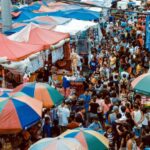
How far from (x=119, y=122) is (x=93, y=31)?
1285 cm

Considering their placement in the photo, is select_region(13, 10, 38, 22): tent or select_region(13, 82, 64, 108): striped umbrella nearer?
select_region(13, 82, 64, 108): striped umbrella

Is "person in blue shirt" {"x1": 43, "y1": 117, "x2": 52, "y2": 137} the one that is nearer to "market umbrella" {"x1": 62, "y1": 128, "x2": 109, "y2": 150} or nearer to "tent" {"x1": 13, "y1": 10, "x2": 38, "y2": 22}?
"market umbrella" {"x1": 62, "y1": 128, "x2": 109, "y2": 150}

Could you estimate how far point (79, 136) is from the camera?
8.83 metres

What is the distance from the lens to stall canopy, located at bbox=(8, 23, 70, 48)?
16.7m

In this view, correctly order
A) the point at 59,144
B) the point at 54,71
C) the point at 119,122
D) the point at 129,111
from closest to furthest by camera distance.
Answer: the point at 59,144 < the point at 119,122 < the point at 129,111 < the point at 54,71

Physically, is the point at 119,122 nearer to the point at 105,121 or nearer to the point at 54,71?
the point at 105,121

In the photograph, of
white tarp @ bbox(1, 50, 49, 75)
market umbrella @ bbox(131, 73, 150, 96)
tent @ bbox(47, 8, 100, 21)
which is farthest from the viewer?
tent @ bbox(47, 8, 100, 21)

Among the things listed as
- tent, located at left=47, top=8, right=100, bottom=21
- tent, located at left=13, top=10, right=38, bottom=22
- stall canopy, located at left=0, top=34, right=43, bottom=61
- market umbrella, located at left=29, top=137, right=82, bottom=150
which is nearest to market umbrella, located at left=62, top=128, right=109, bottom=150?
market umbrella, located at left=29, top=137, right=82, bottom=150

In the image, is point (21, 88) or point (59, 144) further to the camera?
point (21, 88)

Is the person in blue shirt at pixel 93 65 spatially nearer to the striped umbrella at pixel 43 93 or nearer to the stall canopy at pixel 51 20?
the stall canopy at pixel 51 20

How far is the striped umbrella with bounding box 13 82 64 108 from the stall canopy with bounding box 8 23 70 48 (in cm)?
455

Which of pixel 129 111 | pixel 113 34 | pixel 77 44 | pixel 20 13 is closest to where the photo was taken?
pixel 129 111

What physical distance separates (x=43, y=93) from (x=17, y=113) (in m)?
2.04

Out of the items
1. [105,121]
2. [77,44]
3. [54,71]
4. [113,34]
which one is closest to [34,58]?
[54,71]
